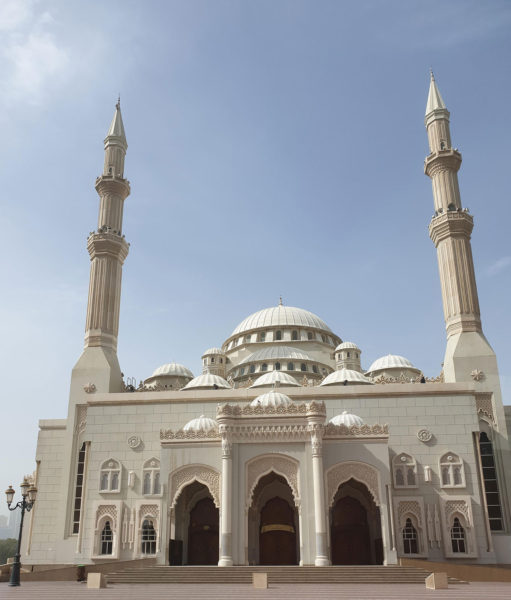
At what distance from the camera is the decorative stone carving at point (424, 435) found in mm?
25375

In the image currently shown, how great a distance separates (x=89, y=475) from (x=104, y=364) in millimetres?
5579

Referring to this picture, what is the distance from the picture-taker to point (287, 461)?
21828mm

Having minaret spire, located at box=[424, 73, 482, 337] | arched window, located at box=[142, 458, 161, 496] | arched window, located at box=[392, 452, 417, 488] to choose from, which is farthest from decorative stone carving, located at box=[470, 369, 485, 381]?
arched window, located at box=[142, 458, 161, 496]

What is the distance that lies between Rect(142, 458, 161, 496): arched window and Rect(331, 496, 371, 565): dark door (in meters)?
7.50

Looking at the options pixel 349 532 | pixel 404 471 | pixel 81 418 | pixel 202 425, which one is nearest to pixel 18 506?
pixel 202 425

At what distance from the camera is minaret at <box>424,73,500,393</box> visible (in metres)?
27.5

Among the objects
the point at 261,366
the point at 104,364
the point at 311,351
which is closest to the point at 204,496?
the point at 104,364

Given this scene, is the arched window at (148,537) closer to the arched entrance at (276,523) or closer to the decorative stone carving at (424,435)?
the arched entrance at (276,523)

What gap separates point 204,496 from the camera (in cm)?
2527

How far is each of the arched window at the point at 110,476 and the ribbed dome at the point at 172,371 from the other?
42.2 feet

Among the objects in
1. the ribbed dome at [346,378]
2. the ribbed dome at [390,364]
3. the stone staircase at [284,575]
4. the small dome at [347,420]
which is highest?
the ribbed dome at [390,364]

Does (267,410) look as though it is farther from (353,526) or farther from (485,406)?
(485,406)

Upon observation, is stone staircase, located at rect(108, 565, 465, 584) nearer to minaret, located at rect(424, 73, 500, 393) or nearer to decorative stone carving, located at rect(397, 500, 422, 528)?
decorative stone carving, located at rect(397, 500, 422, 528)

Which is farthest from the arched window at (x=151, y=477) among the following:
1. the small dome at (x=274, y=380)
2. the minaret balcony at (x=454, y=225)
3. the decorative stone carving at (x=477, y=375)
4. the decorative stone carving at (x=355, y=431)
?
the minaret balcony at (x=454, y=225)
